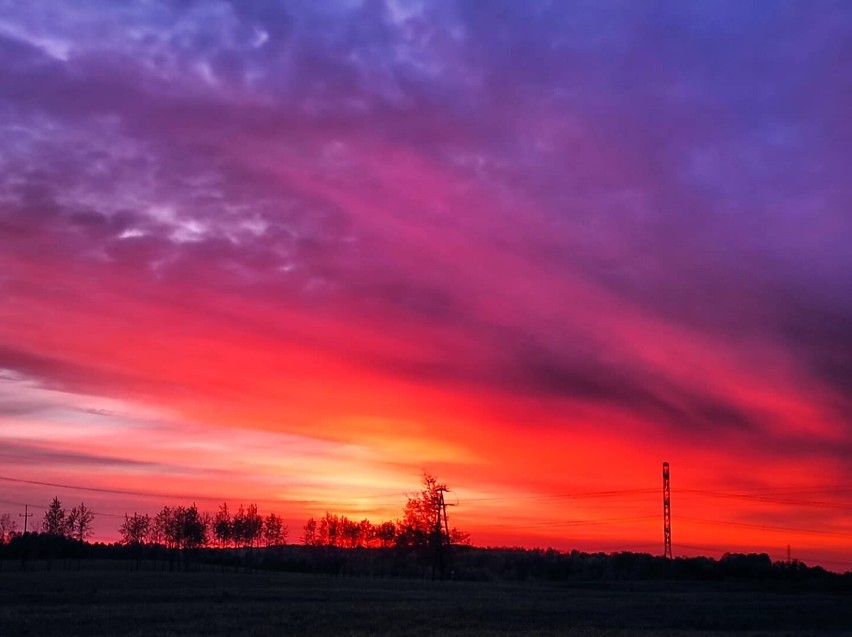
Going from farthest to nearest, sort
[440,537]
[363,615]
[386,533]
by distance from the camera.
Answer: [386,533], [440,537], [363,615]

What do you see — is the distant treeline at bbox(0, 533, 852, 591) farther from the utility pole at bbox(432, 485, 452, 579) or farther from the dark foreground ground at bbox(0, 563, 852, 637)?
the dark foreground ground at bbox(0, 563, 852, 637)

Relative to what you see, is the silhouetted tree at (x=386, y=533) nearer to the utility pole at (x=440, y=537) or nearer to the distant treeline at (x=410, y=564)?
the distant treeline at (x=410, y=564)

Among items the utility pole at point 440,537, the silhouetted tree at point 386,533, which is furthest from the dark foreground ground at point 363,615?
the silhouetted tree at point 386,533

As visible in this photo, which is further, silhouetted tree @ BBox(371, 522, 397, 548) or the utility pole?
silhouetted tree @ BBox(371, 522, 397, 548)

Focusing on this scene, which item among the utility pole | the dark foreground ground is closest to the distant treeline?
the utility pole

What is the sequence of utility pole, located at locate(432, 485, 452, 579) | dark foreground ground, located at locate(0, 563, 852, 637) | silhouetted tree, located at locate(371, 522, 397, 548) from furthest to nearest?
silhouetted tree, located at locate(371, 522, 397, 548)
utility pole, located at locate(432, 485, 452, 579)
dark foreground ground, located at locate(0, 563, 852, 637)

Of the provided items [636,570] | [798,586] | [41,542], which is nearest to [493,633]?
[798,586]

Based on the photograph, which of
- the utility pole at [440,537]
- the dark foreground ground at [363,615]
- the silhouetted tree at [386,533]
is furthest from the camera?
the silhouetted tree at [386,533]

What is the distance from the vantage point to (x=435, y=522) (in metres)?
130

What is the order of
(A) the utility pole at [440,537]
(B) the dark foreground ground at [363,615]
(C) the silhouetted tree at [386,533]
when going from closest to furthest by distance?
(B) the dark foreground ground at [363,615], (A) the utility pole at [440,537], (C) the silhouetted tree at [386,533]

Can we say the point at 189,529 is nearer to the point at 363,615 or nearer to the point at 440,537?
the point at 440,537

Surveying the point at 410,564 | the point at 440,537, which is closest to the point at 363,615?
the point at 440,537

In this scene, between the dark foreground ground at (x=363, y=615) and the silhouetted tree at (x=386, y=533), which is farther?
the silhouetted tree at (x=386, y=533)

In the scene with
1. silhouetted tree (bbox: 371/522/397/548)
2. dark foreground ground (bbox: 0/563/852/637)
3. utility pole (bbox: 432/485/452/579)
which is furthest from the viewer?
silhouetted tree (bbox: 371/522/397/548)
